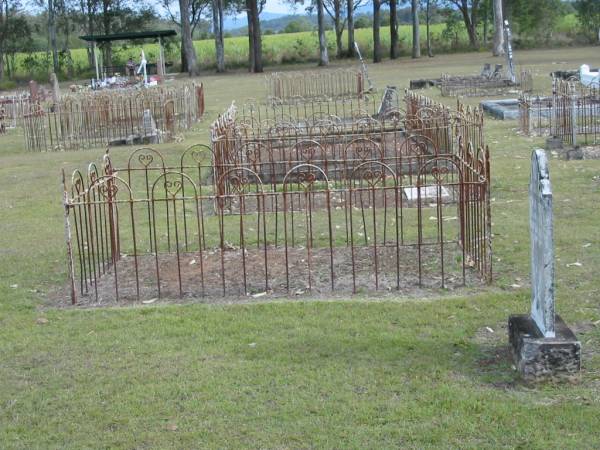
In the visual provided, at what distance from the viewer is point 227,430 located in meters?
5.50

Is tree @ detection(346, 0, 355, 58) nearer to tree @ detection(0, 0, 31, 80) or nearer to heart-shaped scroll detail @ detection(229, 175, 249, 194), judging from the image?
tree @ detection(0, 0, 31, 80)

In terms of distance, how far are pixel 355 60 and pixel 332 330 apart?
54.3m

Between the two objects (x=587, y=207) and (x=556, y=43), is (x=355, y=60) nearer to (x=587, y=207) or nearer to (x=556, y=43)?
(x=556, y=43)

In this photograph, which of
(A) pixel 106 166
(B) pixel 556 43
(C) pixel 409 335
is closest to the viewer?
(C) pixel 409 335

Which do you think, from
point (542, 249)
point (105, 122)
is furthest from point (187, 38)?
point (542, 249)

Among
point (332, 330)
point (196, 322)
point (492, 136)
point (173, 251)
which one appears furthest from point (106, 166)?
point (492, 136)

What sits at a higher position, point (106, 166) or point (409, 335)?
point (106, 166)

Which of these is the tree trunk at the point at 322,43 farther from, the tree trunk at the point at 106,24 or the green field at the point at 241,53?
the tree trunk at the point at 106,24

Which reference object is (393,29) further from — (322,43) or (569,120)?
(569,120)

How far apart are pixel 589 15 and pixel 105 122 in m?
43.9

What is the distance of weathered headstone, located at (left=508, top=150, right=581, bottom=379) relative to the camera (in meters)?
5.95

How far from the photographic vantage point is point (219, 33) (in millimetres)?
58594

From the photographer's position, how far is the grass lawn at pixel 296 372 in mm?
5430

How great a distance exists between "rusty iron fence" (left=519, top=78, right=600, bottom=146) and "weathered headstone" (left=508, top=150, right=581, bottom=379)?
9341mm
